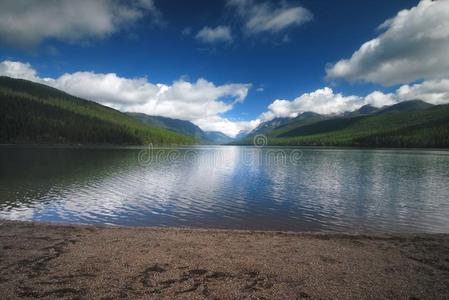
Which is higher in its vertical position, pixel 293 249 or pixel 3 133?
pixel 3 133

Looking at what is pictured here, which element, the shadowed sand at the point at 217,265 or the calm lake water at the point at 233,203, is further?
the calm lake water at the point at 233,203

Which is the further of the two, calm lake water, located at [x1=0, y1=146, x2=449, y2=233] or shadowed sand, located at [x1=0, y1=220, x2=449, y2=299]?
calm lake water, located at [x1=0, y1=146, x2=449, y2=233]

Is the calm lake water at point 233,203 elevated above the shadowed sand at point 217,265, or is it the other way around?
the shadowed sand at point 217,265

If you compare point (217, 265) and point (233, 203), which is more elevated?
point (217, 265)

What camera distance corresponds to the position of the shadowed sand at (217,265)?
10555 mm

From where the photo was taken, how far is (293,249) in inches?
618

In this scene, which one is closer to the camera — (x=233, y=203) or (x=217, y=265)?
(x=217, y=265)

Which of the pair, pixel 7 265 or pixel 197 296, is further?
pixel 7 265

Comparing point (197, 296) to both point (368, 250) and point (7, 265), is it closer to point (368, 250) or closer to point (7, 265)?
point (7, 265)

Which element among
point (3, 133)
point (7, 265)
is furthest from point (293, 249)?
point (3, 133)

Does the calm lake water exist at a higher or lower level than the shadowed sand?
lower

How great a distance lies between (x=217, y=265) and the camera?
1320 cm

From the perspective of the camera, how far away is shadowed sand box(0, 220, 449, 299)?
10.6m

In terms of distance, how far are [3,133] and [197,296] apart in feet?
732
